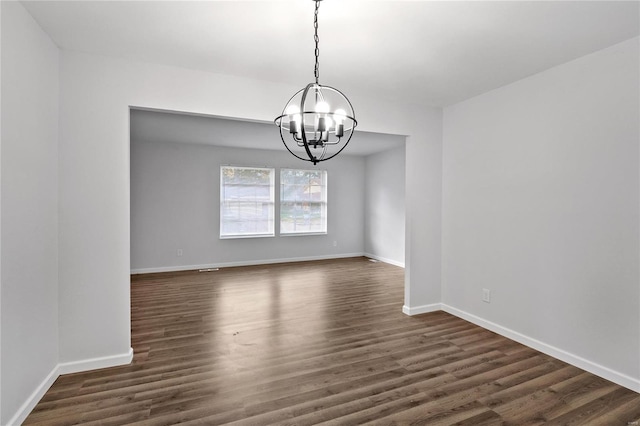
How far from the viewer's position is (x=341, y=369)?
8.66ft

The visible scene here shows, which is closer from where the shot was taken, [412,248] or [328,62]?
[328,62]

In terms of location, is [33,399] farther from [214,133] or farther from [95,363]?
[214,133]

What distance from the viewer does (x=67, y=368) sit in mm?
2564

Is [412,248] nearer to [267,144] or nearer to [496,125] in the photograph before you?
[496,125]

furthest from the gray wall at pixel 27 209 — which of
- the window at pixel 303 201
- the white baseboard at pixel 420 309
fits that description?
the window at pixel 303 201

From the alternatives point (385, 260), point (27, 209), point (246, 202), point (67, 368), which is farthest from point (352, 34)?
point (385, 260)

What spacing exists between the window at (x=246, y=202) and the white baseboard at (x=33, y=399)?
4.42 metres

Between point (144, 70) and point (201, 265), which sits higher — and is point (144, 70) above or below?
above

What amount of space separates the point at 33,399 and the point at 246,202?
5.10m

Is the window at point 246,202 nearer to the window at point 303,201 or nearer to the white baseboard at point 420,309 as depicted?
the window at point 303,201

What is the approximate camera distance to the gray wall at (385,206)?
22.6ft

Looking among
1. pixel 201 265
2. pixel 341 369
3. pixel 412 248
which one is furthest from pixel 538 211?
pixel 201 265

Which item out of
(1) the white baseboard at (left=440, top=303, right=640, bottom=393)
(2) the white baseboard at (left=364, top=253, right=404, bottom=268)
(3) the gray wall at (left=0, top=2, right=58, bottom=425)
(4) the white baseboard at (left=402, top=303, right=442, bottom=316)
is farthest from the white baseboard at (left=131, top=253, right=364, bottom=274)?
(1) the white baseboard at (left=440, top=303, right=640, bottom=393)

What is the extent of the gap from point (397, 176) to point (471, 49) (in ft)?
14.6
